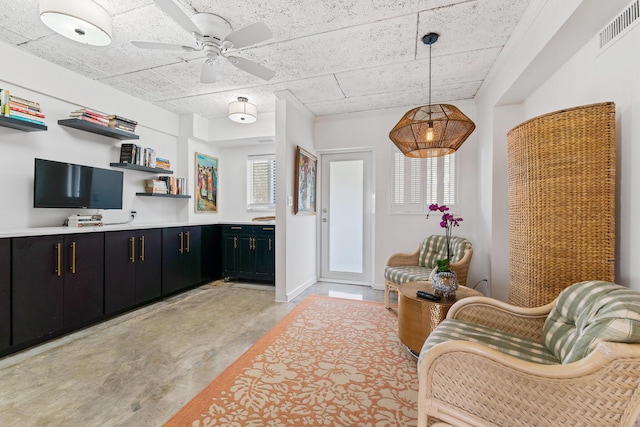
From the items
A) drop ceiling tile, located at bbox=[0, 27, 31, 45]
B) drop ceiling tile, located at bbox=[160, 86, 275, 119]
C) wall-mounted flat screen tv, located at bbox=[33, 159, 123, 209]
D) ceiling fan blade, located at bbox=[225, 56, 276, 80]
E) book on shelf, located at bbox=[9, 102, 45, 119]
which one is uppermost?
drop ceiling tile, located at bbox=[160, 86, 275, 119]

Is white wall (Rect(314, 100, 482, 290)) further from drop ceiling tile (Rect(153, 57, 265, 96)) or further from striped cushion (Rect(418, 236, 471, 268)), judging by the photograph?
drop ceiling tile (Rect(153, 57, 265, 96))

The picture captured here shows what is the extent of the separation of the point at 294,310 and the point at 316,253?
149 cm

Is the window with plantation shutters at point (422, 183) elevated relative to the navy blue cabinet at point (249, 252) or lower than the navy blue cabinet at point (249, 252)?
elevated

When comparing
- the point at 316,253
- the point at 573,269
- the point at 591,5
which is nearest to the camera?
the point at 591,5

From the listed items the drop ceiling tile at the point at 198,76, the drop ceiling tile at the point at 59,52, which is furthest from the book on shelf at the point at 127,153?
the drop ceiling tile at the point at 198,76

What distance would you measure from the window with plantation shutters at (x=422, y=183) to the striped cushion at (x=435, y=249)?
2.16ft

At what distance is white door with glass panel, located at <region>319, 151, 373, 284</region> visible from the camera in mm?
4430

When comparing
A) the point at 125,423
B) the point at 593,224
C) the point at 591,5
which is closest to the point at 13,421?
the point at 125,423

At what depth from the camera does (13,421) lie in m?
1.53

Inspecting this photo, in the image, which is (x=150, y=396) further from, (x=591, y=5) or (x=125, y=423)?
(x=591, y=5)

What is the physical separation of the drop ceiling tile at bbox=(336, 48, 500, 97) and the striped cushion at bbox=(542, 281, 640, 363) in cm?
233

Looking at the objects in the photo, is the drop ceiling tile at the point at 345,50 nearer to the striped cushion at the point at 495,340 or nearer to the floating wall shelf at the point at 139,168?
the floating wall shelf at the point at 139,168

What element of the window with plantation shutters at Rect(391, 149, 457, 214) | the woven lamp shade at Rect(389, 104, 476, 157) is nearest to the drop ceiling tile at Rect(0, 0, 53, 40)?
the woven lamp shade at Rect(389, 104, 476, 157)

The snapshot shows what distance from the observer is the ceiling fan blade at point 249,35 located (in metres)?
1.88
